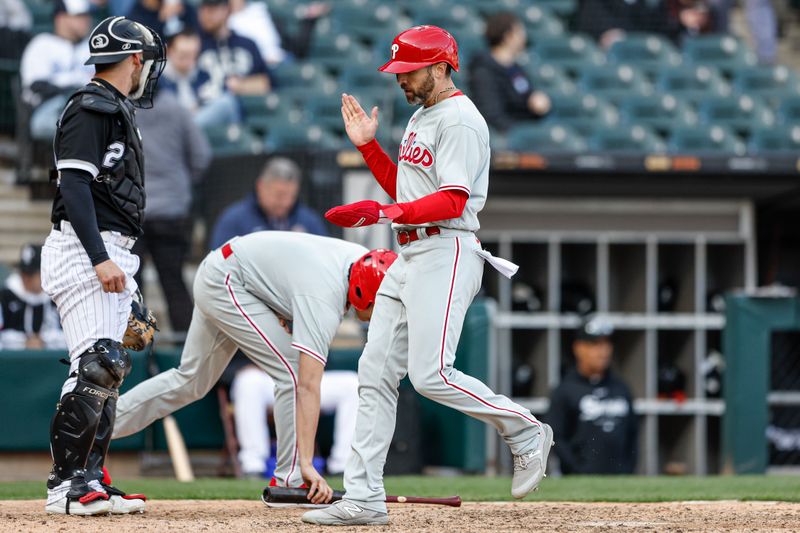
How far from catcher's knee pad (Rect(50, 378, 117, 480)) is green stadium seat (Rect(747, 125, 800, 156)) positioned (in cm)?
740

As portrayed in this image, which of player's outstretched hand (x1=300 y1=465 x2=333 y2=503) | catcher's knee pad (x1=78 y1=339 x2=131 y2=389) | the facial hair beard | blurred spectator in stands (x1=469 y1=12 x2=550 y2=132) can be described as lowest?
player's outstretched hand (x1=300 y1=465 x2=333 y2=503)

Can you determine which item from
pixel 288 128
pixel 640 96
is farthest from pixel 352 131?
pixel 640 96

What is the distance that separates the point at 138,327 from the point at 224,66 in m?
5.72

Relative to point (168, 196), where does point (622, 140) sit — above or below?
above

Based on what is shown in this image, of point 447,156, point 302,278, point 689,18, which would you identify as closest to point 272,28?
point 689,18

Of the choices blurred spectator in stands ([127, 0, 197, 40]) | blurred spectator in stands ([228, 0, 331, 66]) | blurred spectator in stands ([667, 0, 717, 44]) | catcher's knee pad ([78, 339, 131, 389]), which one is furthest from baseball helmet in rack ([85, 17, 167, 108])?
blurred spectator in stands ([667, 0, 717, 44])

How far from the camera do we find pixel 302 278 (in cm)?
493

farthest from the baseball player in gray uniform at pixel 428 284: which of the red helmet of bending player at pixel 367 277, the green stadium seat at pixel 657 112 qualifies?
the green stadium seat at pixel 657 112

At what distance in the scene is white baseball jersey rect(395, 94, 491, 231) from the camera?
421 centimetres

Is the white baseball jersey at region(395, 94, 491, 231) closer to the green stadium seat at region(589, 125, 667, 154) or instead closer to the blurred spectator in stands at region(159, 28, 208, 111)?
the blurred spectator in stands at region(159, 28, 208, 111)

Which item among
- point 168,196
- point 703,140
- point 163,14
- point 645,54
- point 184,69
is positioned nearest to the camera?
point 168,196

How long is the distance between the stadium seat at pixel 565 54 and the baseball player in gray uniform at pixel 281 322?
6.59 meters

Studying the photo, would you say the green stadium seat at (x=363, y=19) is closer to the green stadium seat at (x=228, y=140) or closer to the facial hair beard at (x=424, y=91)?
the green stadium seat at (x=228, y=140)

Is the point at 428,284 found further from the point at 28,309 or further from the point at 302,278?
the point at 28,309
